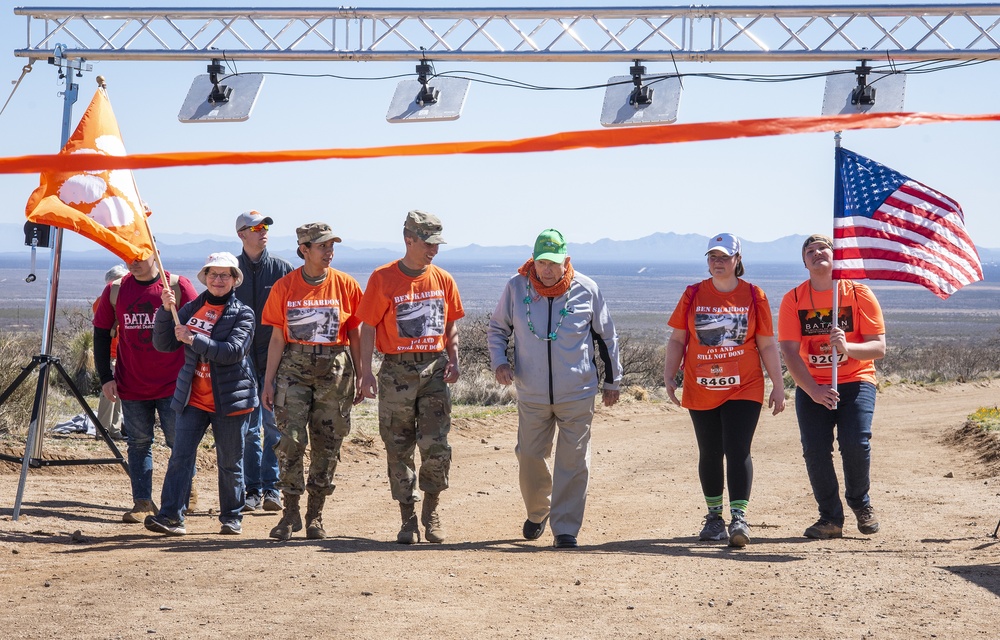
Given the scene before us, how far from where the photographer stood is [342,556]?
6.77 m

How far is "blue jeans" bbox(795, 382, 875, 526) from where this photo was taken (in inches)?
295

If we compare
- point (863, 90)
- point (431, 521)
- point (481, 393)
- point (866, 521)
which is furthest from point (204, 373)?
point (481, 393)

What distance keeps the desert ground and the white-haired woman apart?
28 cm

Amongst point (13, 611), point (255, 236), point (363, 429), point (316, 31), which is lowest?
point (13, 611)

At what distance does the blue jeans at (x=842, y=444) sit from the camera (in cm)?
750

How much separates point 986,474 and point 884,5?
4319 millimetres

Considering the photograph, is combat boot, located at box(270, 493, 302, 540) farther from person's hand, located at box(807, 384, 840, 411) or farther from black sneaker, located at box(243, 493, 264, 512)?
person's hand, located at box(807, 384, 840, 411)

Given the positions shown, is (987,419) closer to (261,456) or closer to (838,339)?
(838,339)

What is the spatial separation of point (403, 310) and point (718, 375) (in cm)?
199

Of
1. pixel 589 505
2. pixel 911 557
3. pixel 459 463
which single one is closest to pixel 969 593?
pixel 911 557

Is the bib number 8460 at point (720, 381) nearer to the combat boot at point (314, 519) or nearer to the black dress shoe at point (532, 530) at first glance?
the black dress shoe at point (532, 530)

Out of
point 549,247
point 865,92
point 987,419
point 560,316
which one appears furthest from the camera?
point 987,419

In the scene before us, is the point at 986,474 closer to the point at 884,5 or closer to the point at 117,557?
the point at 884,5

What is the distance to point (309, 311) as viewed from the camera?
24.5 ft
